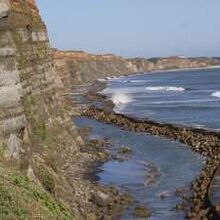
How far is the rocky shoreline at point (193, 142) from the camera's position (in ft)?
90.4

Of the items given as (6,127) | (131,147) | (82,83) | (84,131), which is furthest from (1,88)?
(82,83)

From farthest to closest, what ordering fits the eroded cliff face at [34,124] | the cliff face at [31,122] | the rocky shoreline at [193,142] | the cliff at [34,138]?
1. the rocky shoreline at [193,142]
2. the eroded cliff face at [34,124]
3. the cliff face at [31,122]
4. the cliff at [34,138]

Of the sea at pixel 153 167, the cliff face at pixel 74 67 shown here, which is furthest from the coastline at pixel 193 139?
the cliff face at pixel 74 67

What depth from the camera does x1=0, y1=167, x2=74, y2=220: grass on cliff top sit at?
15.5 metres

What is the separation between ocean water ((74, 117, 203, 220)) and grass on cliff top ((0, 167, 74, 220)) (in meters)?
8.37

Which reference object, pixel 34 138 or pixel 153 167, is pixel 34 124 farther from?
pixel 153 167

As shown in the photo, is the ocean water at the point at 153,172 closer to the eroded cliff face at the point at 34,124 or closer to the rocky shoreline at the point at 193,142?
the rocky shoreline at the point at 193,142

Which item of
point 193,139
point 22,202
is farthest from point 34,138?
point 193,139

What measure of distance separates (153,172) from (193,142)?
1219 centimetres

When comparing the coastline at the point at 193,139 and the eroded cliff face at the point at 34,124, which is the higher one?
the eroded cliff face at the point at 34,124

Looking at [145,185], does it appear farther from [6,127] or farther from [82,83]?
[82,83]

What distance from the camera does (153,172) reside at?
120ft

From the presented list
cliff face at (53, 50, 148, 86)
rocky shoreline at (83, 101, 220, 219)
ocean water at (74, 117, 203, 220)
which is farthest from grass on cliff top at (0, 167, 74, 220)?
cliff face at (53, 50, 148, 86)

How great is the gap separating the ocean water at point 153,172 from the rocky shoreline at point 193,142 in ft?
1.98
